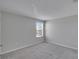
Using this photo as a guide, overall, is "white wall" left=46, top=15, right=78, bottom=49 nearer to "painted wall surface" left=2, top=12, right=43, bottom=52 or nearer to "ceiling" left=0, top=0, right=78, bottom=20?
"ceiling" left=0, top=0, right=78, bottom=20

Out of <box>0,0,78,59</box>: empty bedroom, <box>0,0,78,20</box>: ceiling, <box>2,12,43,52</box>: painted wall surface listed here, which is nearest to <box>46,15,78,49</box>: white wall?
<box>0,0,78,59</box>: empty bedroom

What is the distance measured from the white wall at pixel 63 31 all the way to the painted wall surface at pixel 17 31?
1634 millimetres

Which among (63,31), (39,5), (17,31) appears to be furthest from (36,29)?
(39,5)

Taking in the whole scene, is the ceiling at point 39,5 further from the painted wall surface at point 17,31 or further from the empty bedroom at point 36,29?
the painted wall surface at point 17,31

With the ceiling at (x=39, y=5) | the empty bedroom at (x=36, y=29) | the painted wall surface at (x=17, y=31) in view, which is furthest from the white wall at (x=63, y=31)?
the painted wall surface at (x=17, y=31)

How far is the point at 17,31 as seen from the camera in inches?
149

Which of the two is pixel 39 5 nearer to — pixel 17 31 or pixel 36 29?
pixel 17 31

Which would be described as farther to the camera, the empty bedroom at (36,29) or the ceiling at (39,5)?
the empty bedroom at (36,29)

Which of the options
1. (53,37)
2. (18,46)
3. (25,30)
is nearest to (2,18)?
(25,30)

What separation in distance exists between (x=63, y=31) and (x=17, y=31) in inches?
134

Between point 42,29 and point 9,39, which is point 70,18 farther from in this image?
point 9,39

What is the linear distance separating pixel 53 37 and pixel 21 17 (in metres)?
3.26

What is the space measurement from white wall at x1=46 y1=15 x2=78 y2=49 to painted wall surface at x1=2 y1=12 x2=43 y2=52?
5.36 feet

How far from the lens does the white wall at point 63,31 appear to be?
393 centimetres
